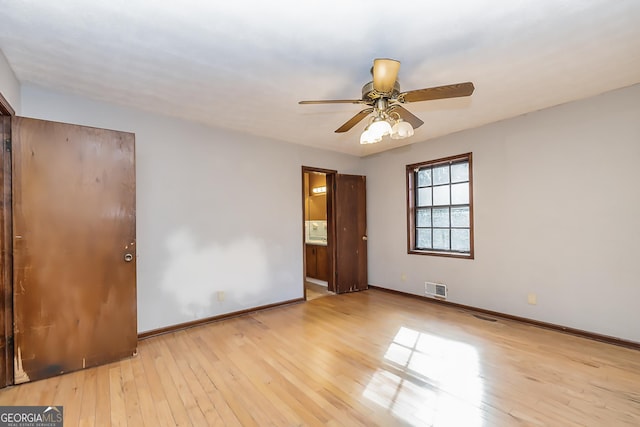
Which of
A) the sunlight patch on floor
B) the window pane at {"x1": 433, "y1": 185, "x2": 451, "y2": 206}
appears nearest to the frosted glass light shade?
the sunlight patch on floor

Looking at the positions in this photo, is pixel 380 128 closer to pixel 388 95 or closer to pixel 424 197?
pixel 388 95

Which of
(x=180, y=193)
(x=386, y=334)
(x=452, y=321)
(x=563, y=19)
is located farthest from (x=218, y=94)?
(x=452, y=321)

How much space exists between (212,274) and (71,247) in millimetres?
1523

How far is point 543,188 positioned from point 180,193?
14.1ft

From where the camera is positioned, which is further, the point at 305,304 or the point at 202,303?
the point at 305,304

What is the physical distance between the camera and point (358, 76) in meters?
2.50

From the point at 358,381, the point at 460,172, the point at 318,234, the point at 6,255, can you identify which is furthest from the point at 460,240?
the point at 6,255

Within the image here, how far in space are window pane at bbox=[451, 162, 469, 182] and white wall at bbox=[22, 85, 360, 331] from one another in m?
2.27

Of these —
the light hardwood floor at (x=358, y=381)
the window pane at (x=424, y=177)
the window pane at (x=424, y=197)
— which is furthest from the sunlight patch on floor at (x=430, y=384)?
the window pane at (x=424, y=177)

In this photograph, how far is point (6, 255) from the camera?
2264 millimetres

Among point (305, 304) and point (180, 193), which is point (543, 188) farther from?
point (180, 193)

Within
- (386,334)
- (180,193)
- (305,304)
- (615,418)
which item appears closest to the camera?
(615,418)

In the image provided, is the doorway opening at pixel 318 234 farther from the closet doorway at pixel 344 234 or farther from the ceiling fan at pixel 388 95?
the ceiling fan at pixel 388 95

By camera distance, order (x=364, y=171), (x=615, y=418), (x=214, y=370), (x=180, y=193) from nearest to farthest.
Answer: (x=615, y=418)
(x=214, y=370)
(x=180, y=193)
(x=364, y=171)
